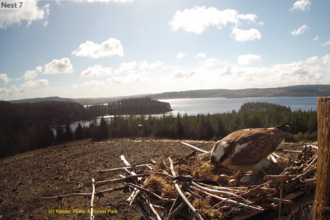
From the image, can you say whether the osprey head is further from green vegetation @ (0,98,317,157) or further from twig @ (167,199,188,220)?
green vegetation @ (0,98,317,157)

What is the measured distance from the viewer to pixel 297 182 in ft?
7.98

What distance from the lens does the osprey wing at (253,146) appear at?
3414 mm

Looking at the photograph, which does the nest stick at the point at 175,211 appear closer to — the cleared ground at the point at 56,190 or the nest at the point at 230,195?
the nest at the point at 230,195

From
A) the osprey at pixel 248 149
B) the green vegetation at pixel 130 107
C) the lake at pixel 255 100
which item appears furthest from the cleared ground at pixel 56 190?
the green vegetation at pixel 130 107

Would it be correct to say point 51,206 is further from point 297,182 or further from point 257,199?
point 297,182

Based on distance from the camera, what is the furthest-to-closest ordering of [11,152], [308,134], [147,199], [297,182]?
[11,152] < [308,134] < [147,199] < [297,182]

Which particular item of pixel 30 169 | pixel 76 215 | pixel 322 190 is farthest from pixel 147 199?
pixel 30 169

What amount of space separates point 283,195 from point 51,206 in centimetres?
768

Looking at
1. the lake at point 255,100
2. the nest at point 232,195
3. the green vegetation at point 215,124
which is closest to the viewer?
the nest at point 232,195

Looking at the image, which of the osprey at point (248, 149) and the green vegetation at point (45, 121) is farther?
the green vegetation at point (45, 121)

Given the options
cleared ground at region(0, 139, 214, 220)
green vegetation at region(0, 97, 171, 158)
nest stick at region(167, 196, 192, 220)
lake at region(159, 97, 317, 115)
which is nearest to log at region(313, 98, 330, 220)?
nest stick at region(167, 196, 192, 220)

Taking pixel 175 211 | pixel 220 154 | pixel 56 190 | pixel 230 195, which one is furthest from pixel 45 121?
pixel 230 195

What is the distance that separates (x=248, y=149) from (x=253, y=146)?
0.11 metres

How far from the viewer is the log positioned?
1912 millimetres
